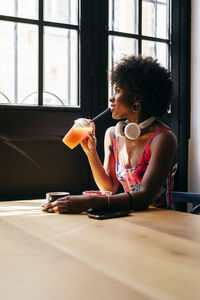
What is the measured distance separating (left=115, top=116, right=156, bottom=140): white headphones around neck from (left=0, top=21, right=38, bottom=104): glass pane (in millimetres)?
691

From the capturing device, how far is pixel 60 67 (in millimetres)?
2182

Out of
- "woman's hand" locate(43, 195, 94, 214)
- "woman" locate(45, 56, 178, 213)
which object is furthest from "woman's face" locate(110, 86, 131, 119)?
"woman's hand" locate(43, 195, 94, 214)

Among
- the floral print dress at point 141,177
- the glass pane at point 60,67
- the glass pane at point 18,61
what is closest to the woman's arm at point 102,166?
the floral print dress at point 141,177

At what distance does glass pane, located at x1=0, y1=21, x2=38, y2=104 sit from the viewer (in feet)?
6.56

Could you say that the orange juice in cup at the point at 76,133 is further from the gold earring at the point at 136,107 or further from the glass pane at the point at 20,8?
the glass pane at the point at 20,8

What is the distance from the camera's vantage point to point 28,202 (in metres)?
1.57

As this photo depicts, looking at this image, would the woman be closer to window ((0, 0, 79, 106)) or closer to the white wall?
window ((0, 0, 79, 106))

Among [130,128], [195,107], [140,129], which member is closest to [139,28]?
[195,107]

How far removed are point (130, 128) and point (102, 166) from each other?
45 cm

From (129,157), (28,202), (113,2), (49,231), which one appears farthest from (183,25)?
(49,231)

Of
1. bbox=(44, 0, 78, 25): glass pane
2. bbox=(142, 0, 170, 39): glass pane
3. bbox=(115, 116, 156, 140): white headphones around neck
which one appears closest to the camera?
bbox=(115, 116, 156, 140): white headphones around neck

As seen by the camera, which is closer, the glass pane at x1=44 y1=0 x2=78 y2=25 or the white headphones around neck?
the white headphones around neck

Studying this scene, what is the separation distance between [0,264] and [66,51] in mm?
1674

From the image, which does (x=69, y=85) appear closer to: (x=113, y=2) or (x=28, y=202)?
(x=113, y=2)
